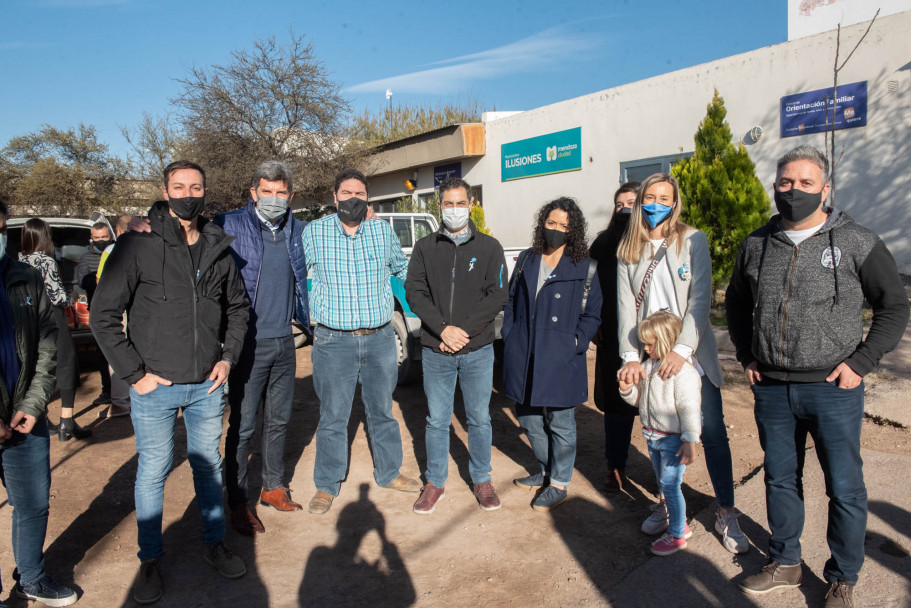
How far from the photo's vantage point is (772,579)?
312cm

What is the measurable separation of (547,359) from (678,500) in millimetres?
1084

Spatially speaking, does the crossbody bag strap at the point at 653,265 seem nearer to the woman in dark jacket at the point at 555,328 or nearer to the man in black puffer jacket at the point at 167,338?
the woman in dark jacket at the point at 555,328

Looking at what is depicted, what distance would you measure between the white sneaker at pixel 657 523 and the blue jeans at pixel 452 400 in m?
1.07

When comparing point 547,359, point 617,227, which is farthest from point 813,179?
point 547,359

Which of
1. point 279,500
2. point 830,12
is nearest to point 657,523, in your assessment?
point 279,500

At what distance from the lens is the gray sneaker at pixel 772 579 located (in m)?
3.09

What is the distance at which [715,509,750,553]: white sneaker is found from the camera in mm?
3454

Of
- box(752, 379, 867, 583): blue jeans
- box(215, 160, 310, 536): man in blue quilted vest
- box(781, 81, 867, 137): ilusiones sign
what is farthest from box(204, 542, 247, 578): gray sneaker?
box(781, 81, 867, 137): ilusiones sign

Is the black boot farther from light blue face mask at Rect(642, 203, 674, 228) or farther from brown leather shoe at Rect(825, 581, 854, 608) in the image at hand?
brown leather shoe at Rect(825, 581, 854, 608)

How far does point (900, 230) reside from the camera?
33.1 feet

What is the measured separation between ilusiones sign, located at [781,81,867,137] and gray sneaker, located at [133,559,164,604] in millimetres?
11042

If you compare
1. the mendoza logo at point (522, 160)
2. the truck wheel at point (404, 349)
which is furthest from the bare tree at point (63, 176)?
the truck wheel at point (404, 349)

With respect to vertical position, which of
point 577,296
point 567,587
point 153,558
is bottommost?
point 567,587

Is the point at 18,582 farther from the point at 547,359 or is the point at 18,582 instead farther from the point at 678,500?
the point at 678,500
